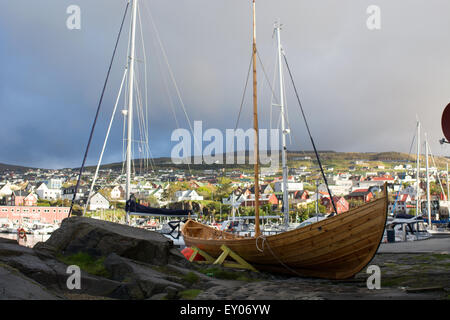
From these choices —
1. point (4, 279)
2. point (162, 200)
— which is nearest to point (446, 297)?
point (4, 279)

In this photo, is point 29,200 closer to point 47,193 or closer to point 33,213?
point 33,213

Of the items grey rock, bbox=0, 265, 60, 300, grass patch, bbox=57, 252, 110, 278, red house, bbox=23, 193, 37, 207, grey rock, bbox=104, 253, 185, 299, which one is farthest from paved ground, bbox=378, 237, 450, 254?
red house, bbox=23, 193, 37, 207

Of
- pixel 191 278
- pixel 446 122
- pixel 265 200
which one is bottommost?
pixel 265 200

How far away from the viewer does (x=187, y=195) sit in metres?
132

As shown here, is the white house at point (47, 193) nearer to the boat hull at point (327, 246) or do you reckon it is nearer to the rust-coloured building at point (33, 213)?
the rust-coloured building at point (33, 213)

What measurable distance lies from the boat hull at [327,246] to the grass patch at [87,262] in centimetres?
510

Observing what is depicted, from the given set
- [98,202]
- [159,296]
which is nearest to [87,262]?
[159,296]

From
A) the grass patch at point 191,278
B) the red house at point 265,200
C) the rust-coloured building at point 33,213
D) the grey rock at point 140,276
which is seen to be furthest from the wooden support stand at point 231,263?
the red house at point 265,200

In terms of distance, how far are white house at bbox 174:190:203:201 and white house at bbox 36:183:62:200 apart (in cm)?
5581

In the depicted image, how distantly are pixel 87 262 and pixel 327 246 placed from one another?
6.57 metres

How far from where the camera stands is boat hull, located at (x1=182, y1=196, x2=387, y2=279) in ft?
30.8

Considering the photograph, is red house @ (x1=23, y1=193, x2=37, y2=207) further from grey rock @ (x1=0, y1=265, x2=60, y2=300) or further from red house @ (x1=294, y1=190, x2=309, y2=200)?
grey rock @ (x1=0, y1=265, x2=60, y2=300)

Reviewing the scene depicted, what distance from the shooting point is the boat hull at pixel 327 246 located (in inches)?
370
